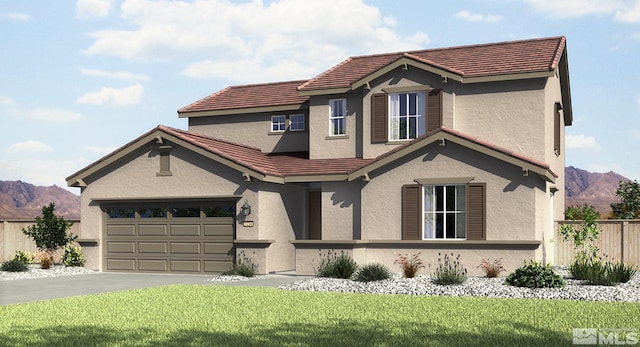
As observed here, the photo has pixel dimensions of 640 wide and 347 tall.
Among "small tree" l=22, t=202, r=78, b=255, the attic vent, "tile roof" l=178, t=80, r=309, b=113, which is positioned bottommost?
"small tree" l=22, t=202, r=78, b=255

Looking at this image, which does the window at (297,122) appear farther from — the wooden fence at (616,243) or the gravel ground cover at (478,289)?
the wooden fence at (616,243)

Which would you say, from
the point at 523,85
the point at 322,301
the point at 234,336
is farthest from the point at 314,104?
the point at 234,336

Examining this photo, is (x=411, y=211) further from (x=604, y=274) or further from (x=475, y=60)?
(x=475, y=60)

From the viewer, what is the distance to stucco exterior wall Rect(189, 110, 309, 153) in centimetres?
2941

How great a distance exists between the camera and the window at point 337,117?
90.1 feet

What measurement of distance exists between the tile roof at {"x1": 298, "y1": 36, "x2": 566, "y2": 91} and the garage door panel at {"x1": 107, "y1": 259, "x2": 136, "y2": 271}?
337 inches

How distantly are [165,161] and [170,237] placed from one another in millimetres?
2585

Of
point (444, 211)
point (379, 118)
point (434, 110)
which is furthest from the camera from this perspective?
point (379, 118)

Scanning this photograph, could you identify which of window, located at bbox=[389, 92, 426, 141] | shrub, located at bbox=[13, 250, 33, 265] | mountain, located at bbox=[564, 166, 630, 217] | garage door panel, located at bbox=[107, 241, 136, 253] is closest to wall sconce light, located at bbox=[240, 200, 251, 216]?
garage door panel, located at bbox=[107, 241, 136, 253]

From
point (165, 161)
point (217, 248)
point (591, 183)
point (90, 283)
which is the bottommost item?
point (90, 283)

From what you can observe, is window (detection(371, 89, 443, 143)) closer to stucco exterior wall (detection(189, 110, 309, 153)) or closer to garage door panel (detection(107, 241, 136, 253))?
stucco exterior wall (detection(189, 110, 309, 153))

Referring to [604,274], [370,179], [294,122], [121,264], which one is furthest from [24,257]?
[604,274]

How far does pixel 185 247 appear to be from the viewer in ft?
83.7

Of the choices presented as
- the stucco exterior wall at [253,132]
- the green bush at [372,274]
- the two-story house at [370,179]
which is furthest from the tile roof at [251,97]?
the green bush at [372,274]
